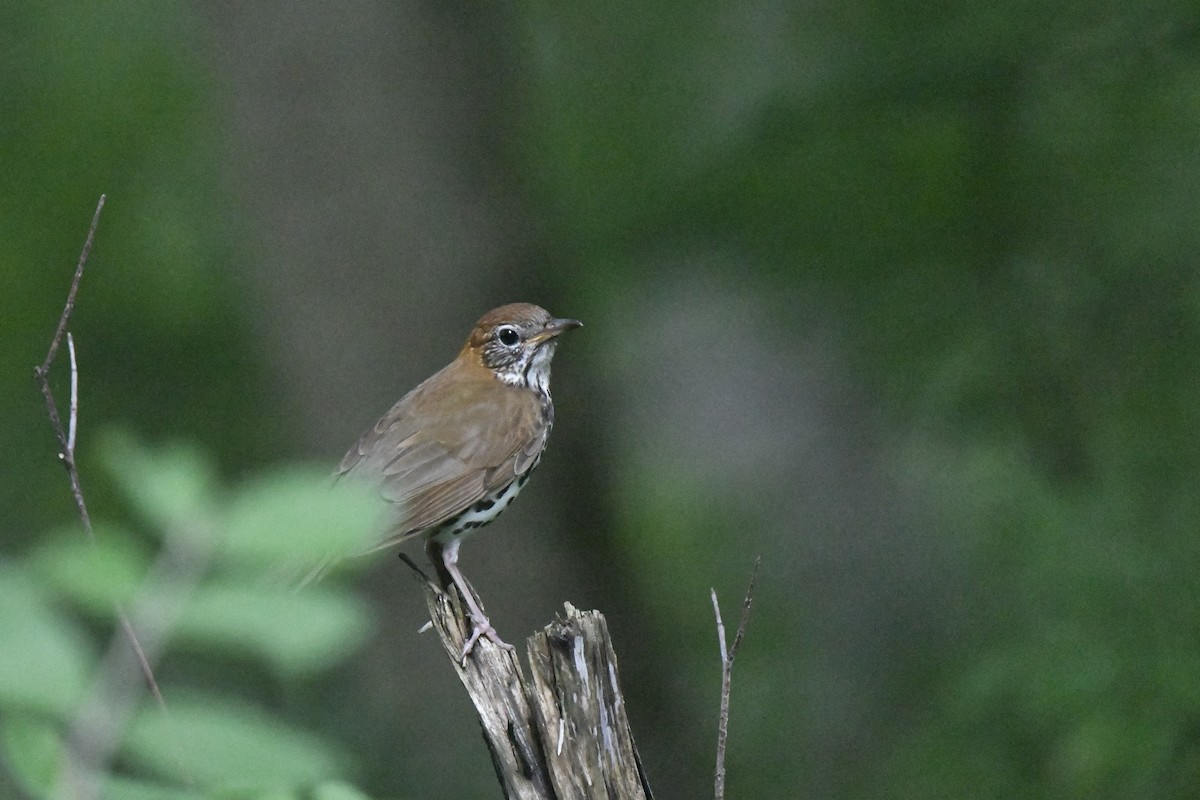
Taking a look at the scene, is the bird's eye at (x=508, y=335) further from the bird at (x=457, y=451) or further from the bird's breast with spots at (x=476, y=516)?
the bird's breast with spots at (x=476, y=516)

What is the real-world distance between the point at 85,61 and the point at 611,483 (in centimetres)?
440

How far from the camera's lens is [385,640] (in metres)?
7.86

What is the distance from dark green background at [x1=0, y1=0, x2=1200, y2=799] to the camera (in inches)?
245

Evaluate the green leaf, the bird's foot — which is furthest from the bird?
the green leaf

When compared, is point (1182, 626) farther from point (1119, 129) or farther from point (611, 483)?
point (611, 483)

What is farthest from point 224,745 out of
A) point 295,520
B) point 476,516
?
point 476,516

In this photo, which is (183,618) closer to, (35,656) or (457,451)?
(35,656)

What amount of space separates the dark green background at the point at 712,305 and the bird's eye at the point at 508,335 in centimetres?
168

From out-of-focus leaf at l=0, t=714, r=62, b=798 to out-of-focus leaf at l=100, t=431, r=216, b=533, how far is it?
0.22 m

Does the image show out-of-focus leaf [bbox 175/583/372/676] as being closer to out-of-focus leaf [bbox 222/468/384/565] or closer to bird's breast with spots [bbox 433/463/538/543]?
out-of-focus leaf [bbox 222/468/384/565]

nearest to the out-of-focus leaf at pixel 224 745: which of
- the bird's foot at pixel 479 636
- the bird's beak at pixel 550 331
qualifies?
the bird's foot at pixel 479 636

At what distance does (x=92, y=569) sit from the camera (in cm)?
129

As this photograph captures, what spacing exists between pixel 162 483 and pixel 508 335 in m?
4.51

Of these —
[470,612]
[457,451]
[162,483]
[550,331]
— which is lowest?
[162,483]
